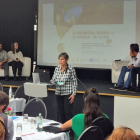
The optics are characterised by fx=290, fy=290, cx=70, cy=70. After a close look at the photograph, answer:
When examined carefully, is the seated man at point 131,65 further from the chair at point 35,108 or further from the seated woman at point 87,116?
the seated woman at point 87,116

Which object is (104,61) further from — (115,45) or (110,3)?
(110,3)

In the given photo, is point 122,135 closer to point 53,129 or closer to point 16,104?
point 53,129

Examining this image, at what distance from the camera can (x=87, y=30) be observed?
317 inches

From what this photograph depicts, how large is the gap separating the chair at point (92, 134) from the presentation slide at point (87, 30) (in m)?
5.10

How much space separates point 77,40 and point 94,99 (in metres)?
5.24

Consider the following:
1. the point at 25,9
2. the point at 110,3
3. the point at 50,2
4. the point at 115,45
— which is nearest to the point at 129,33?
the point at 115,45

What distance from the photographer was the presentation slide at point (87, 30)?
25.1 feet

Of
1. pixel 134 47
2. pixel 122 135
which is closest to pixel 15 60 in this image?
pixel 134 47

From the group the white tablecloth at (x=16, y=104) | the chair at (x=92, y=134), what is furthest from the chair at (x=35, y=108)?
the chair at (x=92, y=134)

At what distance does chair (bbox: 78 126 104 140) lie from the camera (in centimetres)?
272

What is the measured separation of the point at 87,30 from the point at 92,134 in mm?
5561

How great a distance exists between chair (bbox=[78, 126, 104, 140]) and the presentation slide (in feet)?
16.7

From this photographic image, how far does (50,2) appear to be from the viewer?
8.40 meters

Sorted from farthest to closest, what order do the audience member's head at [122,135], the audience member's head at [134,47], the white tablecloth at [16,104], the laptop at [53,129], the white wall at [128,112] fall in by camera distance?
the audience member's head at [134,47]
the white wall at [128,112]
the white tablecloth at [16,104]
the laptop at [53,129]
the audience member's head at [122,135]
